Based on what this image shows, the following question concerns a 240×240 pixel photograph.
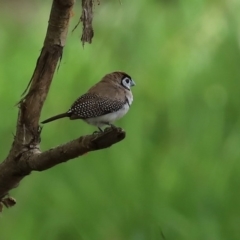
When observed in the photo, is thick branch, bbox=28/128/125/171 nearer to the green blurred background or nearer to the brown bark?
the brown bark

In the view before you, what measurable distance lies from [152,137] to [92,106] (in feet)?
0.79

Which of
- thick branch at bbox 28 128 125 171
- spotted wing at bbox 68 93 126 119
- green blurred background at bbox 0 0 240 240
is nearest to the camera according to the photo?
thick branch at bbox 28 128 125 171

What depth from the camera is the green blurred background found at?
1040 mm

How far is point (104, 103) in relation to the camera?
2.82ft

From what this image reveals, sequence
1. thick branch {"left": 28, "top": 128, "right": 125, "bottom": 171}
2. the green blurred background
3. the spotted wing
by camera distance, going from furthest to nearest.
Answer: the green blurred background < the spotted wing < thick branch {"left": 28, "top": 128, "right": 125, "bottom": 171}

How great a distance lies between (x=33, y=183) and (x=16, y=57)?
0.22 meters

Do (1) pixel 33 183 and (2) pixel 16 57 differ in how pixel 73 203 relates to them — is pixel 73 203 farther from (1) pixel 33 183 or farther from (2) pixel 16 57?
(2) pixel 16 57

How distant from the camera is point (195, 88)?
3.53ft

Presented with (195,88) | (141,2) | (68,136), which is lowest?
(68,136)

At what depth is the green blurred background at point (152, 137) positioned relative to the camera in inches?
40.9

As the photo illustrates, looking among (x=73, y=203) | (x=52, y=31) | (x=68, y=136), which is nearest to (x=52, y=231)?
(x=73, y=203)

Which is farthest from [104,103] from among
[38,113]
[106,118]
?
[38,113]

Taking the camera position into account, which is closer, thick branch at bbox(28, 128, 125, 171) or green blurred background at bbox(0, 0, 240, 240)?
thick branch at bbox(28, 128, 125, 171)

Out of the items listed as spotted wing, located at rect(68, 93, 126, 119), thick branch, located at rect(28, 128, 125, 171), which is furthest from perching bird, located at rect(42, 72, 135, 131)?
thick branch, located at rect(28, 128, 125, 171)
